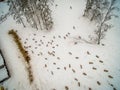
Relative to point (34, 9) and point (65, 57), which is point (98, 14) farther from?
point (34, 9)

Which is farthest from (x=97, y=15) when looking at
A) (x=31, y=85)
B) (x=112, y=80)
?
(x=31, y=85)

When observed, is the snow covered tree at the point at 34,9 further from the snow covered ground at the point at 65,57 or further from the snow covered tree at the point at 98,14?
the snow covered tree at the point at 98,14

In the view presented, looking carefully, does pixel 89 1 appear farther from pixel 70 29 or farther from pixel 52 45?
pixel 52 45

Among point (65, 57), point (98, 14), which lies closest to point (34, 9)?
point (65, 57)

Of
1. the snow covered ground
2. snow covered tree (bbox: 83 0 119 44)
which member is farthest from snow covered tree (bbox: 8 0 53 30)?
snow covered tree (bbox: 83 0 119 44)

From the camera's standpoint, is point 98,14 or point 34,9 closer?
point 34,9

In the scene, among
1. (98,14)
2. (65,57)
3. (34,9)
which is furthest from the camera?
(98,14)

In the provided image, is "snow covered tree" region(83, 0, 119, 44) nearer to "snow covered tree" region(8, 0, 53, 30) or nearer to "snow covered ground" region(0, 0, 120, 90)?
"snow covered ground" region(0, 0, 120, 90)

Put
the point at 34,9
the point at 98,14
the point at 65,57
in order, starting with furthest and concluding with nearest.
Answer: the point at 98,14, the point at 34,9, the point at 65,57

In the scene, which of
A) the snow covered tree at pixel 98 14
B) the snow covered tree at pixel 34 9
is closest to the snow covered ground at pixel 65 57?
the snow covered tree at pixel 98 14
